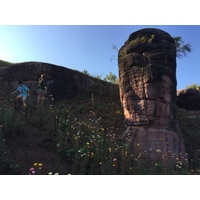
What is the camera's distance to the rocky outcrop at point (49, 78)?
513 inches

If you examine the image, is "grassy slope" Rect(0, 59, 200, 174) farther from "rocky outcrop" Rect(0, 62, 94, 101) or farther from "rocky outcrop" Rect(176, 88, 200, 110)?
"rocky outcrop" Rect(176, 88, 200, 110)

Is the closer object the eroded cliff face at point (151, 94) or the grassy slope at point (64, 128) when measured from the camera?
the grassy slope at point (64, 128)

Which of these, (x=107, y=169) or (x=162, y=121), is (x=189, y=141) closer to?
(x=162, y=121)

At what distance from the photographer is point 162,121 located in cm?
824

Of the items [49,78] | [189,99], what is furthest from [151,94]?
[189,99]

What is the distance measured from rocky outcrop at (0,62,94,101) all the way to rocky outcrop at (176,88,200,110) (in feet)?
26.8

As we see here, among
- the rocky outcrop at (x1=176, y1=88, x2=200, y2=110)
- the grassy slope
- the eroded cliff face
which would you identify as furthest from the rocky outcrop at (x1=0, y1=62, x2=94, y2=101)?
the rocky outcrop at (x1=176, y1=88, x2=200, y2=110)

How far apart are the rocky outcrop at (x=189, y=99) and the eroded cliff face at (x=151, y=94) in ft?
30.5

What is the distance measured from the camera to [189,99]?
17.3 metres

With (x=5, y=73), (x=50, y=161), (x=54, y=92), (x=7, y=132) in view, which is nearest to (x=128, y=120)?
(x=50, y=161)

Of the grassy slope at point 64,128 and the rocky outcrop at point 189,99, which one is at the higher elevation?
the rocky outcrop at point 189,99

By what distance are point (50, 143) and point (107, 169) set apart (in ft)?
8.31

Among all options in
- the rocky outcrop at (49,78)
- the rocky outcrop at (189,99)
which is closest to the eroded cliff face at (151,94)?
the rocky outcrop at (49,78)

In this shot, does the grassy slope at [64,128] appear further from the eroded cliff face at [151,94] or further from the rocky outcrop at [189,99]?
the rocky outcrop at [189,99]
